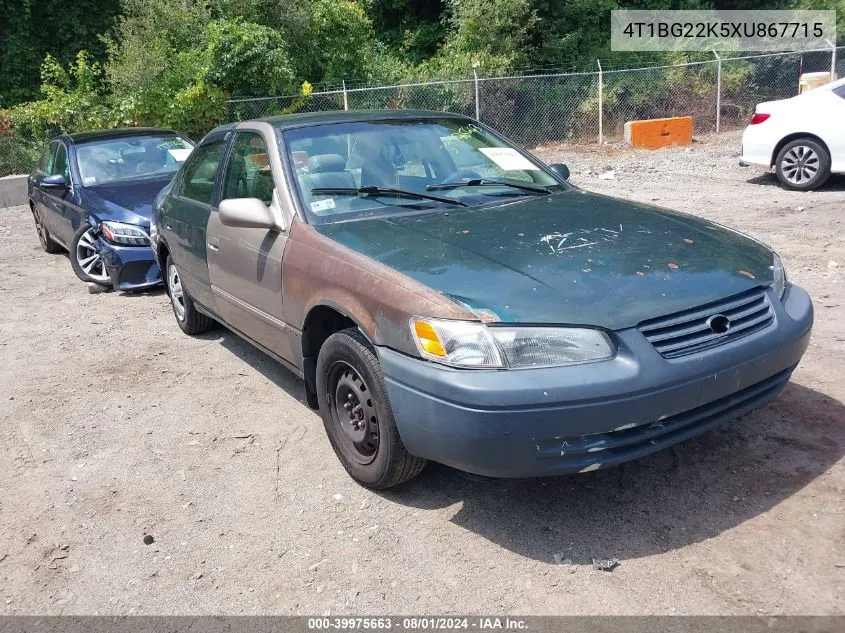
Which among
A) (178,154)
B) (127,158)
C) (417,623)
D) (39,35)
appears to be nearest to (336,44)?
(39,35)

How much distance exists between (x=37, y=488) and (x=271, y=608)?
1759 mm

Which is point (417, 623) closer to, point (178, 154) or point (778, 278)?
point (778, 278)

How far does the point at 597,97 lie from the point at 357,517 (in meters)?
16.7

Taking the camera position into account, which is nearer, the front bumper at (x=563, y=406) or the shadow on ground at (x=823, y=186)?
the front bumper at (x=563, y=406)

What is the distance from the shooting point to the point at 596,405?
2.75 meters

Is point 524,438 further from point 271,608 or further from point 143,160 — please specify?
point 143,160

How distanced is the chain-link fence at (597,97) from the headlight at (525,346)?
1434 centimetres

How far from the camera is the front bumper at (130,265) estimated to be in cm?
736

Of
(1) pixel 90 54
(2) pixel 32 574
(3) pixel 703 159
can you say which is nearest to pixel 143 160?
Answer: (2) pixel 32 574

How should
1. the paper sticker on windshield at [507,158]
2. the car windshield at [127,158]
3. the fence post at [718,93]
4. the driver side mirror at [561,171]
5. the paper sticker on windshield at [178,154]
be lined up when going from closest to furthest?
1. the paper sticker on windshield at [507,158]
2. the driver side mirror at [561,171]
3. the car windshield at [127,158]
4. the paper sticker on windshield at [178,154]
5. the fence post at [718,93]

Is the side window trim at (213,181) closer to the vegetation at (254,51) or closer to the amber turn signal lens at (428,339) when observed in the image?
the amber turn signal lens at (428,339)

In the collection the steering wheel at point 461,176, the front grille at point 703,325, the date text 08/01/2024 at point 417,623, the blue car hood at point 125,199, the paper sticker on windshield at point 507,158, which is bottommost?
the date text 08/01/2024 at point 417,623

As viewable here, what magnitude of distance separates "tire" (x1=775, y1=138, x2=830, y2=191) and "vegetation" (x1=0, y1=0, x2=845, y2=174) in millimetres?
8590

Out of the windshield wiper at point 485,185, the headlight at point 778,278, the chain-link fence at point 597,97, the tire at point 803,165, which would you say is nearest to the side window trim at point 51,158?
the windshield wiper at point 485,185
